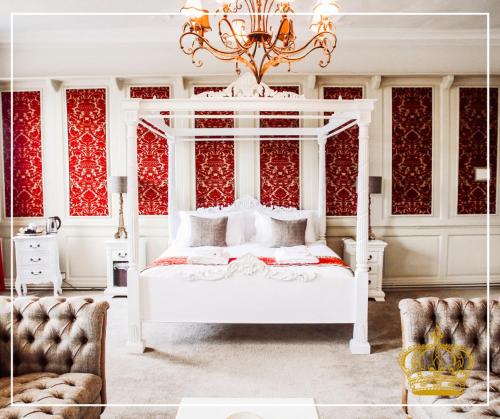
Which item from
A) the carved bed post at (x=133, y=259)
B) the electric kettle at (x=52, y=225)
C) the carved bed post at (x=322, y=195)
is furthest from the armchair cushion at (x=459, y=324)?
the electric kettle at (x=52, y=225)

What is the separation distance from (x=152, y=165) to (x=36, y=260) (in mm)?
1720

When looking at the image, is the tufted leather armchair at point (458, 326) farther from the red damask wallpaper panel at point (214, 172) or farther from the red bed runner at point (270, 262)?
the red damask wallpaper panel at point (214, 172)

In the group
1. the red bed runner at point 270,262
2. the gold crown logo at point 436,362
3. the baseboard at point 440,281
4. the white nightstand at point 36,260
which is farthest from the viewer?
the baseboard at point 440,281

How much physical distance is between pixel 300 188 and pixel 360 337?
2.32 m

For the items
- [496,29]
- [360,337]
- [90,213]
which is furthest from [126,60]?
[496,29]

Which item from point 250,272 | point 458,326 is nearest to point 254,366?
point 250,272

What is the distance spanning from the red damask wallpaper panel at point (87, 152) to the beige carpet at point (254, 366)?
178 cm

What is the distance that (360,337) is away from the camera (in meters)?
3.54

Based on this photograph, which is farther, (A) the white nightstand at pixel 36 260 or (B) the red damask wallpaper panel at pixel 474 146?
(B) the red damask wallpaper panel at pixel 474 146

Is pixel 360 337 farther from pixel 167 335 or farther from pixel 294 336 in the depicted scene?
pixel 167 335

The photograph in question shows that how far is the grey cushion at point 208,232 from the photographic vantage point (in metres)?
4.72

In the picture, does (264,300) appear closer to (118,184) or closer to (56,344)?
(56,344)

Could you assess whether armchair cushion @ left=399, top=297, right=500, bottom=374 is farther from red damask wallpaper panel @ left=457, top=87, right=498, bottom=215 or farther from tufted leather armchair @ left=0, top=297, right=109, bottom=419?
red damask wallpaper panel @ left=457, top=87, right=498, bottom=215

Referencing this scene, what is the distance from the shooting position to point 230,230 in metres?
4.94
